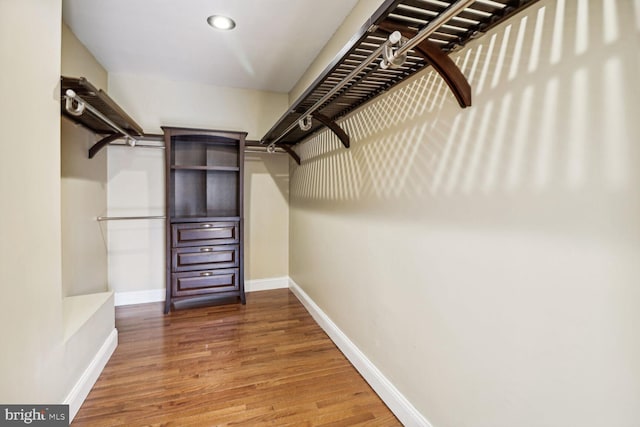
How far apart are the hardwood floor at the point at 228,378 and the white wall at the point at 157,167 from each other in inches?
26.0

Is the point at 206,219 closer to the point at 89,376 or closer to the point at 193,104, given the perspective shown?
the point at 193,104

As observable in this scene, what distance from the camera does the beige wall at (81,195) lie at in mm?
2318

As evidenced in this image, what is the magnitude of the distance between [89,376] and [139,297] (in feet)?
5.27

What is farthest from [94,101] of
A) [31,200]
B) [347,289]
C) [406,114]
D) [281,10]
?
[347,289]

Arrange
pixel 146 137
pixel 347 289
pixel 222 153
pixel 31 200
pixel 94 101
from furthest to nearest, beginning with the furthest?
pixel 222 153 → pixel 146 137 → pixel 347 289 → pixel 94 101 → pixel 31 200

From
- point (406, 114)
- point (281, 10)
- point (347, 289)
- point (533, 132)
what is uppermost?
point (281, 10)

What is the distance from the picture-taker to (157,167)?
11.0 feet

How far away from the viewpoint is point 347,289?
7.49 feet

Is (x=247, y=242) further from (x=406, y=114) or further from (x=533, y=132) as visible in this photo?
(x=533, y=132)

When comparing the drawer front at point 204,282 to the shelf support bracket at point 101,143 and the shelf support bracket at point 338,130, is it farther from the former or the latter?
the shelf support bracket at point 338,130

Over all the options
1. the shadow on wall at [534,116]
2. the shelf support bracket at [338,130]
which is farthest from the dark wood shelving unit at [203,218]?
the shadow on wall at [534,116]

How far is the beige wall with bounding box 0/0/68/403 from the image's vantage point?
1.13 m

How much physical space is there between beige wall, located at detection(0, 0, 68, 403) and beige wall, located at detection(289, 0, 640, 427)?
1683 millimetres

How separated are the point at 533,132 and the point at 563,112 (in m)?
0.09
